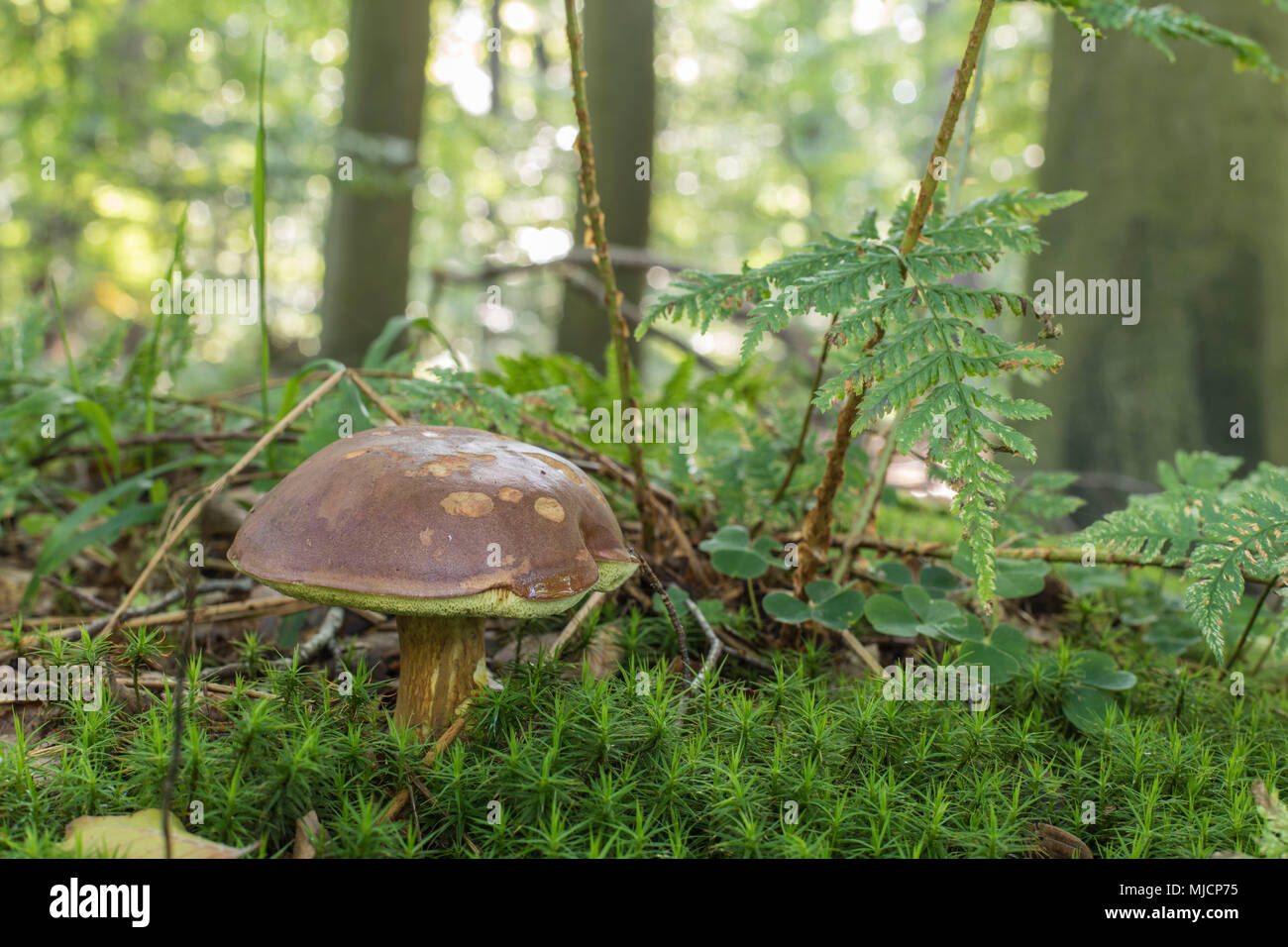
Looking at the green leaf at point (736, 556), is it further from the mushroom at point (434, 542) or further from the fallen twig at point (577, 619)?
the mushroom at point (434, 542)

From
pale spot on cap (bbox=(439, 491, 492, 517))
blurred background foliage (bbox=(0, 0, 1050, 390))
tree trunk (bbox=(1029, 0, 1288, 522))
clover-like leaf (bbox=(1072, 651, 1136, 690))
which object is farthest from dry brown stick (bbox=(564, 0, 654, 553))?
tree trunk (bbox=(1029, 0, 1288, 522))

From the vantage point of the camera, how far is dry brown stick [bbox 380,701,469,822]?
154 centimetres

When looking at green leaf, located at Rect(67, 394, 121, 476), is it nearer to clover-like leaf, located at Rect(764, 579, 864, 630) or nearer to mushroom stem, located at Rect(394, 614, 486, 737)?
mushroom stem, located at Rect(394, 614, 486, 737)

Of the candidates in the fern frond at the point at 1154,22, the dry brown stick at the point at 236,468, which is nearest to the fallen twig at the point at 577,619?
the dry brown stick at the point at 236,468

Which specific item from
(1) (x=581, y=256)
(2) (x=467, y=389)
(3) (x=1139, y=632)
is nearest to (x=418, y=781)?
(2) (x=467, y=389)

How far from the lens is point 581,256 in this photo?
434 centimetres

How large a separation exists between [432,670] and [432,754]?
7.3 inches

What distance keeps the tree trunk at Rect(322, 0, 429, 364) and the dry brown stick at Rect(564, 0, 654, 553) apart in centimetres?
512

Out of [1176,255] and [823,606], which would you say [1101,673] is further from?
[1176,255]

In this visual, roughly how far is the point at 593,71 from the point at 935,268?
642 cm

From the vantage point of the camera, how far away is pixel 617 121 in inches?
278

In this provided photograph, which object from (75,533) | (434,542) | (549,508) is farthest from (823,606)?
(75,533)

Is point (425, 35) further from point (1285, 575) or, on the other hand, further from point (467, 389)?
point (1285, 575)

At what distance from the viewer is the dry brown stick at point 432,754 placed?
5.05 ft
